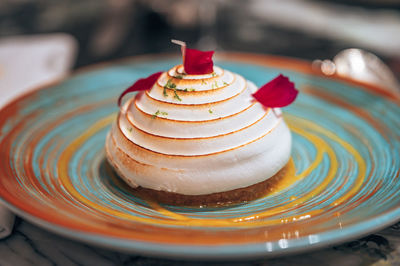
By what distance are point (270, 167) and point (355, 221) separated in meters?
0.32

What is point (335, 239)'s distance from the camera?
31.6 inches

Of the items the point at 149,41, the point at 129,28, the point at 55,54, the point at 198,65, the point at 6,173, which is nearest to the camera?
the point at 6,173

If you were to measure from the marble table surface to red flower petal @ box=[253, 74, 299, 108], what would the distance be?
44cm

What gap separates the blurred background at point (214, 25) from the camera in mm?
2521

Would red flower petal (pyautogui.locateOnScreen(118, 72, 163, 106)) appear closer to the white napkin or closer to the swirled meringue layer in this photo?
the swirled meringue layer

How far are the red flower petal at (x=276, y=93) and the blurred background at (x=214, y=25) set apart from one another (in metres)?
0.98

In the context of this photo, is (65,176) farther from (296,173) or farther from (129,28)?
(129,28)

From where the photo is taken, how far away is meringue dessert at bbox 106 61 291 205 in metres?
1.07

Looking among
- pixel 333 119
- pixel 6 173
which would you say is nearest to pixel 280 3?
pixel 333 119

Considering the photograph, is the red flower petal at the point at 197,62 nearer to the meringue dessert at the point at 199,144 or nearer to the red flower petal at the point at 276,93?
the meringue dessert at the point at 199,144

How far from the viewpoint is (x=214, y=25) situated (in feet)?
9.96

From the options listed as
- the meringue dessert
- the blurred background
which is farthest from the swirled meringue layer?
the blurred background

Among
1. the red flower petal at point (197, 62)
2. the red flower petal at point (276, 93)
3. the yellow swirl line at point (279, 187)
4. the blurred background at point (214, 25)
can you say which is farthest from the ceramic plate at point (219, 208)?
the blurred background at point (214, 25)

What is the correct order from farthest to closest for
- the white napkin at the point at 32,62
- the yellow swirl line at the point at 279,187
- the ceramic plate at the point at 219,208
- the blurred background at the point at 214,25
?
the blurred background at the point at 214,25 → the white napkin at the point at 32,62 → the yellow swirl line at the point at 279,187 → the ceramic plate at the point at 219,208
